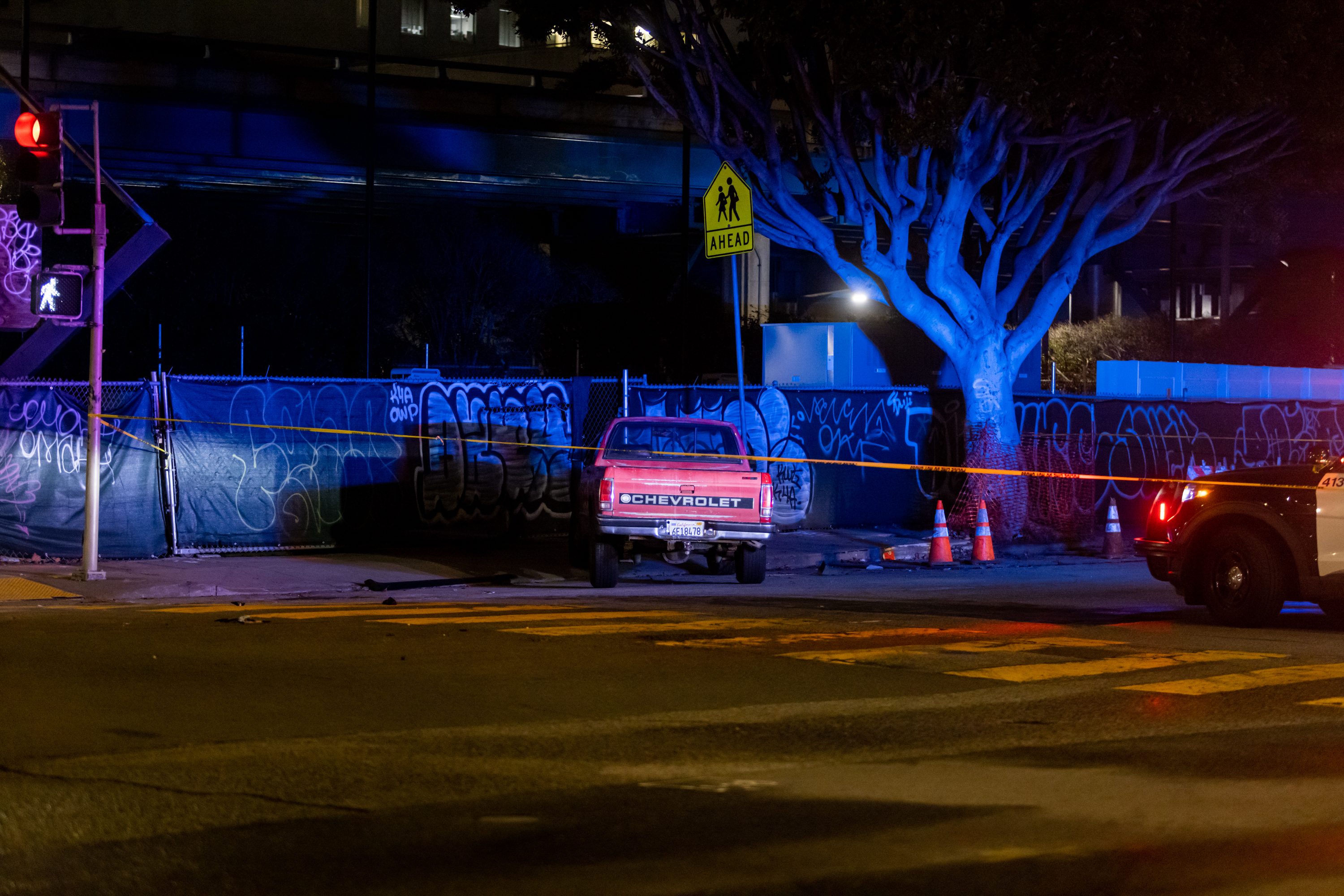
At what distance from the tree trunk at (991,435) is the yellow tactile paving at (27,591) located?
12.8m

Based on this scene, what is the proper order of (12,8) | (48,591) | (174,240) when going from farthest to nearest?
1. (12,8)
2. (174,240)
3. (48,591)

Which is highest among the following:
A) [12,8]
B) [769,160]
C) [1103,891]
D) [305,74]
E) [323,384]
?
[12,8]

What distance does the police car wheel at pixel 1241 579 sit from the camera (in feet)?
38.7

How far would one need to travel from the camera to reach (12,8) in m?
44.6

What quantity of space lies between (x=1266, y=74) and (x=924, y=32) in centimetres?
478

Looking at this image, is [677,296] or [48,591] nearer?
[48,591]

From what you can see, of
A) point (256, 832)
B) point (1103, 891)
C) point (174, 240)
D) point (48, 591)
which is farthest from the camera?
point (174, 240)

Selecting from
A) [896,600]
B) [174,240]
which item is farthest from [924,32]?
[174,240]

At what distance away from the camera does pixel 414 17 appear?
211 ft

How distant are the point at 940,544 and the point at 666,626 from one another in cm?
811

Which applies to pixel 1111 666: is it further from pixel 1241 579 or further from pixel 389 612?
pixel 389 612

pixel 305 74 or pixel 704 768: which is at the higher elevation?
pixel 305 74

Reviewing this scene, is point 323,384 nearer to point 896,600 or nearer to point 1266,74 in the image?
point 896,600

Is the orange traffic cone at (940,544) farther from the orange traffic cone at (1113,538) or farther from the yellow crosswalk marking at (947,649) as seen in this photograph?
the yellow crosswalk marking at (947,649)
